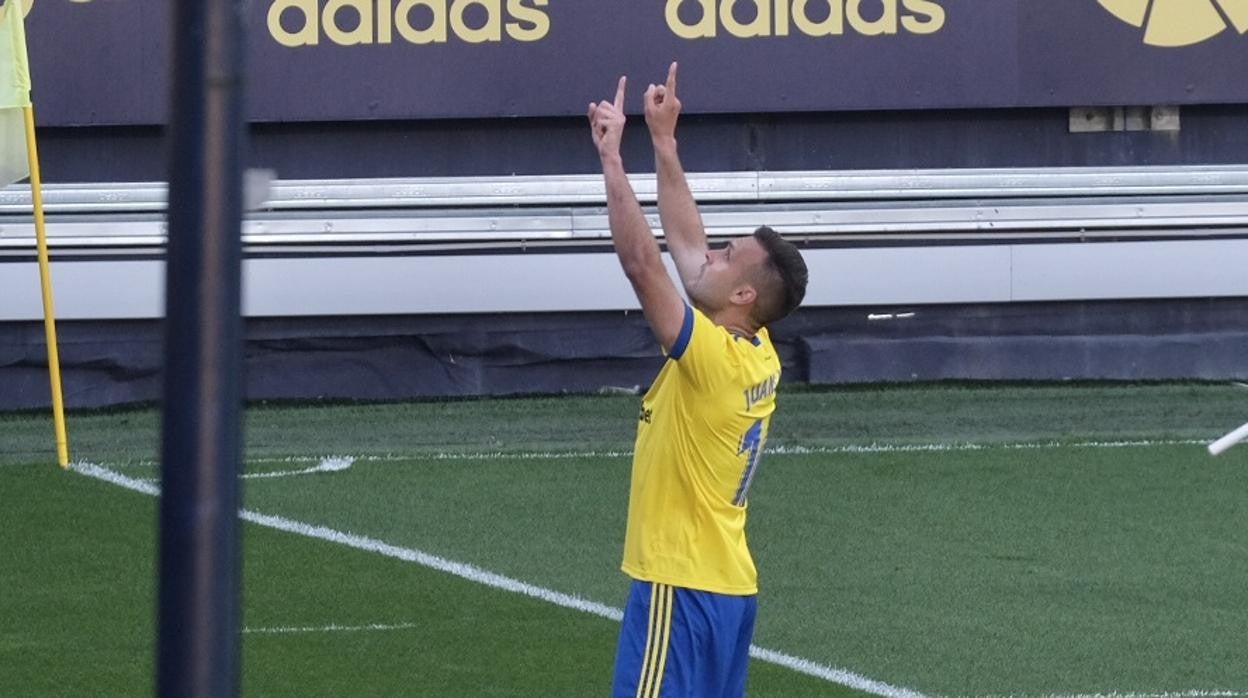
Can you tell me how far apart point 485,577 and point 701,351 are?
4.22 m

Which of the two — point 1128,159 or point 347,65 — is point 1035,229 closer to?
point 1128,159

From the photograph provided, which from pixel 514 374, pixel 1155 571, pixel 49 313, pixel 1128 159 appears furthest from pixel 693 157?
pixel 1155 571

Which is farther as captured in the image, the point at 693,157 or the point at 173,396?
the point at 693,157

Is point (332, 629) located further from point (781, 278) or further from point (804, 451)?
point (804, 451)

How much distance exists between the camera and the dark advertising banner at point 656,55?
44.2ft

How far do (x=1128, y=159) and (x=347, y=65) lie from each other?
535 centimetres

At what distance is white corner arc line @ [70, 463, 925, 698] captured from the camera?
284 inches

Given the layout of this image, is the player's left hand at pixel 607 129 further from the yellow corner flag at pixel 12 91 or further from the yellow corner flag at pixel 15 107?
the yellow corner flag at pixel 12 91

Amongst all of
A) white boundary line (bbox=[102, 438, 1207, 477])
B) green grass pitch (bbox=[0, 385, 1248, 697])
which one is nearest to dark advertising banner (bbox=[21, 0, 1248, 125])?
green grass pitch (bbox=[0, 385, 1248, 697])

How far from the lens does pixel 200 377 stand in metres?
2.55

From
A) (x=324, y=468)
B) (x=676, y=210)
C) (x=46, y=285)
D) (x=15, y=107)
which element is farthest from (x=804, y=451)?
(x=676, y=210)

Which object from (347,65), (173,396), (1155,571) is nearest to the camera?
(173,396)

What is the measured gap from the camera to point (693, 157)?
14102 millimetres

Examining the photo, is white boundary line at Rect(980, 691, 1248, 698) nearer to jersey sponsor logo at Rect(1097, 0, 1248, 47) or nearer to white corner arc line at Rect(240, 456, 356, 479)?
white corner arc line at Rect(240, 456, 356, 479)
